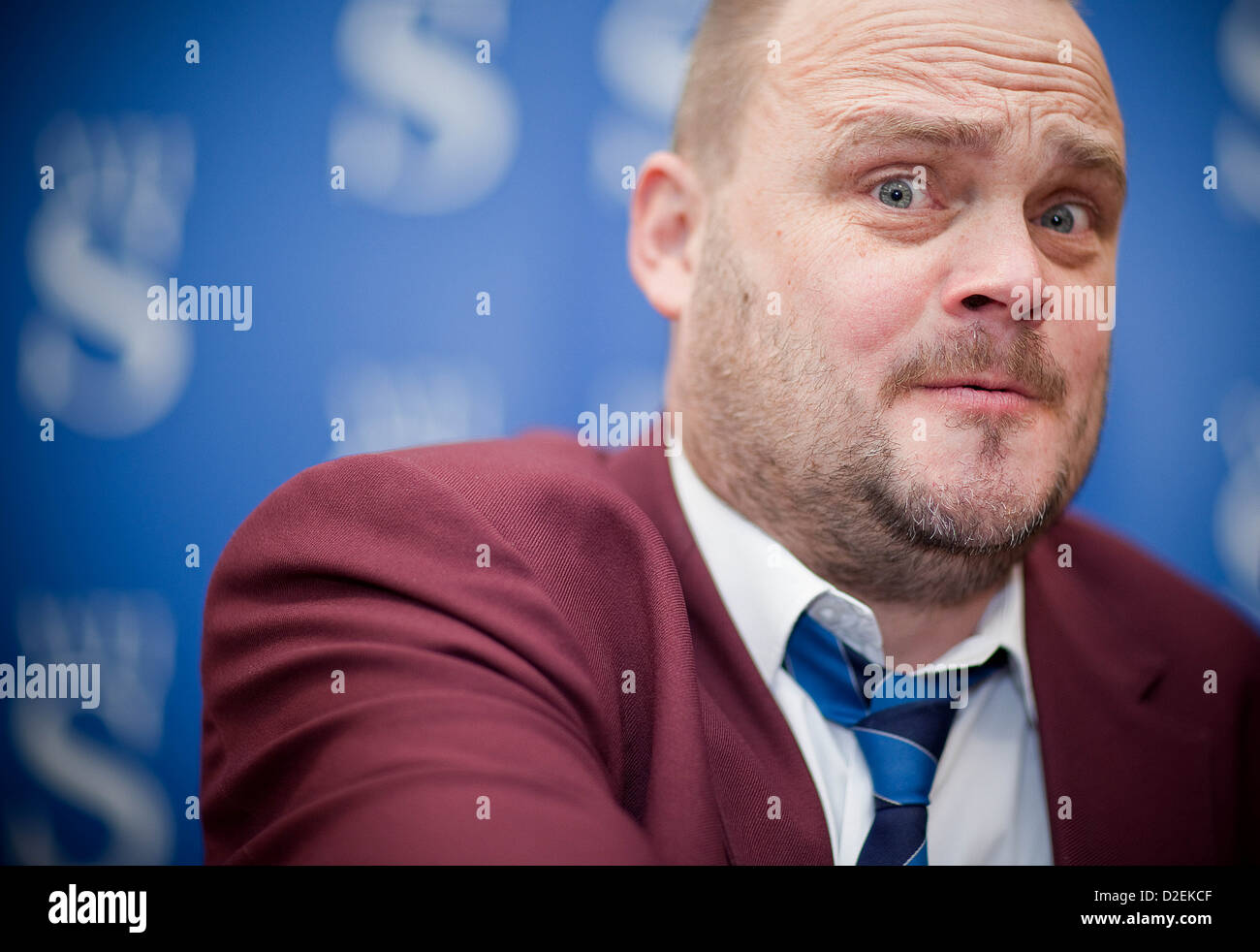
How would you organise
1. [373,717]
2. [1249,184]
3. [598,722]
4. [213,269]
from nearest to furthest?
1. [373,717]
2. [598,722]
3. [213,269]
4. [1249,184]

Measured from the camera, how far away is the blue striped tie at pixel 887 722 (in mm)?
1247

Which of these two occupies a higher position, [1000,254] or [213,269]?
[213,269]

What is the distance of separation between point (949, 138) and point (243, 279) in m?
1.36

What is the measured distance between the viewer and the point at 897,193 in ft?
4.29

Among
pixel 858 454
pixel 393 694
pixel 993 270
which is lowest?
pixel 393 694

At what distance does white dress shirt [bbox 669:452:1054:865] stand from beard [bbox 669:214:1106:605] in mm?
61

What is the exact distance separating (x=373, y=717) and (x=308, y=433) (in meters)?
1.08

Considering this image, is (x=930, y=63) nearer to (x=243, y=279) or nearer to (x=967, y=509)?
(x=967, y=509)

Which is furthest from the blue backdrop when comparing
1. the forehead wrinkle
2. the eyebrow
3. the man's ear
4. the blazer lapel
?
the blazer lapel

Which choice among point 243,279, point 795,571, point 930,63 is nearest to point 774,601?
point 795,571

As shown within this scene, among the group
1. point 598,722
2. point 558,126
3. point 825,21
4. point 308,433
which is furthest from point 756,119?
point 308,433

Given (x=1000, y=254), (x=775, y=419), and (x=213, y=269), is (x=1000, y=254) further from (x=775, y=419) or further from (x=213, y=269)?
(x=213, y=269)
